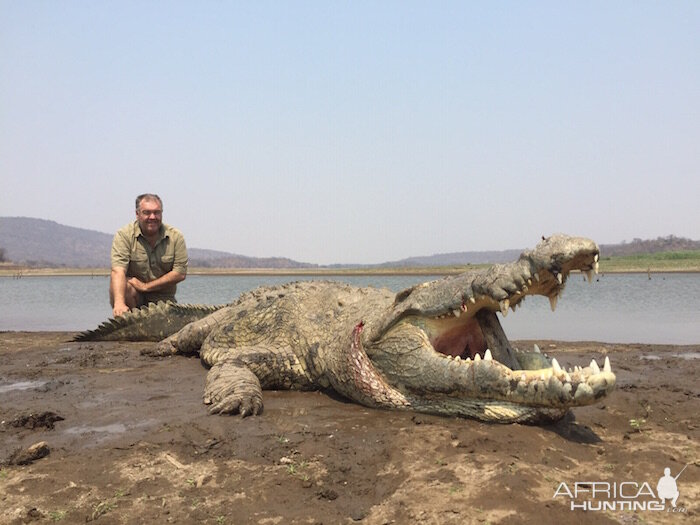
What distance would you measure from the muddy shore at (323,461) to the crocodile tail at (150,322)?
2.56 meters

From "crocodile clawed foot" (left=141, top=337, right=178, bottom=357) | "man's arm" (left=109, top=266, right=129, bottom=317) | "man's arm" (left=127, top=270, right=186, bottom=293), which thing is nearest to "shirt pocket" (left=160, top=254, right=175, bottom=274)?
"man's arm" (left=127, top=270, right=186, bottom=293)

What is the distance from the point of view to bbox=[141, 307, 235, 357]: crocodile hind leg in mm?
6602

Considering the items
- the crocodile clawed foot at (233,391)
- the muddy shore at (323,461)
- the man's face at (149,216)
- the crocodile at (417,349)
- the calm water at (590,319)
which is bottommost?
the calm water at (590,319)

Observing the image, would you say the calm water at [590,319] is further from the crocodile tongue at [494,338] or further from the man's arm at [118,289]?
the man's arm at [118,289]

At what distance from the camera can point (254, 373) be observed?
5.07m

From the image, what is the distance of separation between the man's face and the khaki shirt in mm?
176

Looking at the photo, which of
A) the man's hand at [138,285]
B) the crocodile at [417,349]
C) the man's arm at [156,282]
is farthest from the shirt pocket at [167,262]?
the crocodile at [417,349]

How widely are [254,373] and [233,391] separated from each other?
728 millimetres

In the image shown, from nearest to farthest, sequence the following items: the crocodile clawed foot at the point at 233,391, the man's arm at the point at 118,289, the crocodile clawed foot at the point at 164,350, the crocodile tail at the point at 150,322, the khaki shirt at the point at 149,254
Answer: the crocodile clawed foot at the point at 233,391
the crocodile clawed foot at the point at 164,350
the crocodile tail at the point at 150,322
the man's arm at the point at 118,289
the khaki shirt at the point at 149,254

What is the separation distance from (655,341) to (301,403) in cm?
776

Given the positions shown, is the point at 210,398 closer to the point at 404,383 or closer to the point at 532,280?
the point at 404,383

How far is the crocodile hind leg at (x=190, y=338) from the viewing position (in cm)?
660

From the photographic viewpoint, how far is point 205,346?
20.1 ft

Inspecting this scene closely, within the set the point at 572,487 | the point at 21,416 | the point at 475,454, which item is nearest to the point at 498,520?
the point at 572,487
